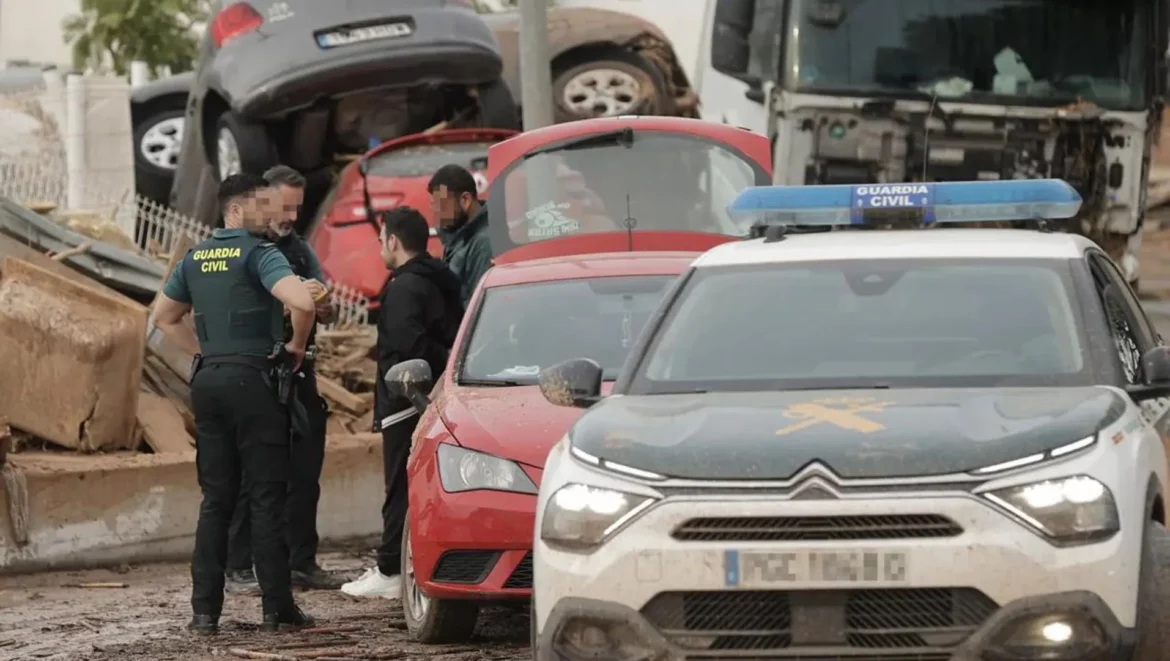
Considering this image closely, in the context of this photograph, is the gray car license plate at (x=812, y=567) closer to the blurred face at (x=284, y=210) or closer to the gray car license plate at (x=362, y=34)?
the blurred face at (x=284, y=210)

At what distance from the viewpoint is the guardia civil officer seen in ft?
30.6

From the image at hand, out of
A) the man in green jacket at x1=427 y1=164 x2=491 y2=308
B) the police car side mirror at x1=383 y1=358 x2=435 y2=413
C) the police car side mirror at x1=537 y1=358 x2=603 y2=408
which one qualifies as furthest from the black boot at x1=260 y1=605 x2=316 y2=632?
the police car side mirror at x1=537 y1=358 x2=603 y2=408

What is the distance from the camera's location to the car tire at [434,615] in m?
8.83

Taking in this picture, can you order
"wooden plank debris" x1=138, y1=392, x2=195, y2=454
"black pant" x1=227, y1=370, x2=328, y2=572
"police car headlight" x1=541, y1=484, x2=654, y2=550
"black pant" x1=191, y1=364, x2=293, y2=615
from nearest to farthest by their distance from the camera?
"police car headlight" x1=541, y1=484, x2=654, y2=550, "black pant" x1=191, y1=364, x2=293, y2=615, "black pant" x1=227, y1=370, x2=328, y2=572, "wooden plank debris" x1=138, y1=392, x2=195, y2=454

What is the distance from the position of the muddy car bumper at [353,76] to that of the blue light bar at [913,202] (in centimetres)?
1066

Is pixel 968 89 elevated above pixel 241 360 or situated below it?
above

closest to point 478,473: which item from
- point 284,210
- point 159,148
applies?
point 284,210

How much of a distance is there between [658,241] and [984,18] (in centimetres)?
511

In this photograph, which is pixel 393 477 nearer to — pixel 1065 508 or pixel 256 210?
pixel 256 210

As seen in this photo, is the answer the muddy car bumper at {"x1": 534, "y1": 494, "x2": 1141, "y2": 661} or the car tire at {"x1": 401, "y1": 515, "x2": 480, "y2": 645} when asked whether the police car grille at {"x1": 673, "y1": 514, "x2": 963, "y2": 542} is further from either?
the car tire at {"x1": 401, "y1": 515, "x2": 480, "y2": 645}

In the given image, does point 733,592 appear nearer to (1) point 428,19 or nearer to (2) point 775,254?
(2) point 775,254

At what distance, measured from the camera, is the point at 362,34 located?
18.6m

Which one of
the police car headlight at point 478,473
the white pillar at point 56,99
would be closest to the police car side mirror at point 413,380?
the police car headlight at point 478,473

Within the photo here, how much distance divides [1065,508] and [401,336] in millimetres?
4694
